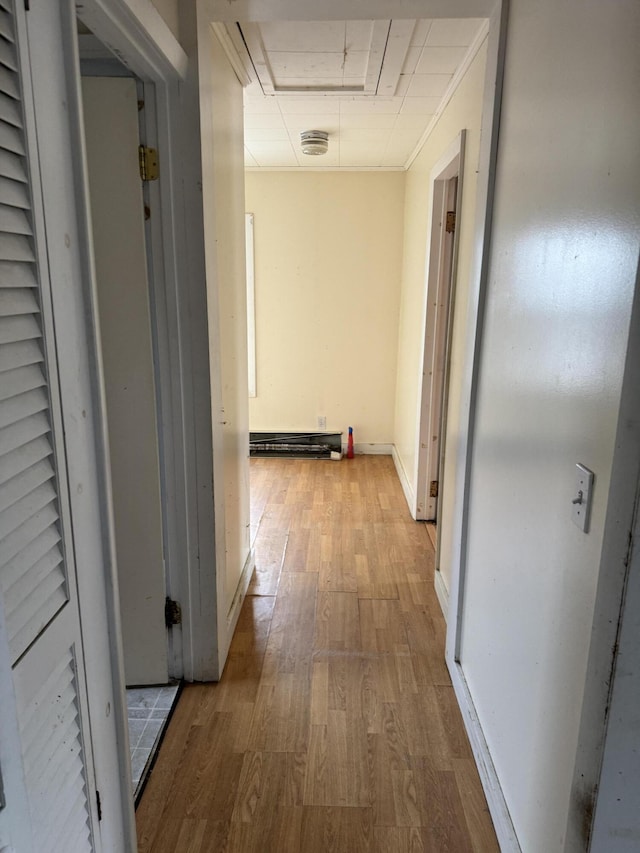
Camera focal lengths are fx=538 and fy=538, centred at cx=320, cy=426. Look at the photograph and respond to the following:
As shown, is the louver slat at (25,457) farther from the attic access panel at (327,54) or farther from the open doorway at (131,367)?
the attic access panel at (327,54)

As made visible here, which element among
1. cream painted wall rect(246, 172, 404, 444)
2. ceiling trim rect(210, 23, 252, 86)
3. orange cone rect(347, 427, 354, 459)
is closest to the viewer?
ceiling trim rect(210, 23, 252, 86)

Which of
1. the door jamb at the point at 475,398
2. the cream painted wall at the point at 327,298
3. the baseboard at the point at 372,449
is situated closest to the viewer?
the door jamb at the point at 475,398

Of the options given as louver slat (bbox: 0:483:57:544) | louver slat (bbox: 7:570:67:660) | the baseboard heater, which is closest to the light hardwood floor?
louver slat (bbox: 7:570:67:660)

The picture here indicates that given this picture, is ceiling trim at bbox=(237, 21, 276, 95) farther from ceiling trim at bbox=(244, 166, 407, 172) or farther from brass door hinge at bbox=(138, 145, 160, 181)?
ceiling trim at bbox=(244, 166, 407, 172)

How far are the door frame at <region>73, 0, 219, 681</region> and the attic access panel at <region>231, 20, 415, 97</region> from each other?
2.12 feet

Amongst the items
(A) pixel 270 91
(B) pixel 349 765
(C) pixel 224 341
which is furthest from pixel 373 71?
(B) pixel 349 765

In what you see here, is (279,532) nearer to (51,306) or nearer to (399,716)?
(399,716)

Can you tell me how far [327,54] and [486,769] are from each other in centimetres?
266

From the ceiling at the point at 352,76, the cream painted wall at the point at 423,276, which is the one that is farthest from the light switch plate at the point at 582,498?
the ceiling at the point at 352,76

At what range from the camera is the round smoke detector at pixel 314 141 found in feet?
10.9

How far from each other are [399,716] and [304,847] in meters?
0.57

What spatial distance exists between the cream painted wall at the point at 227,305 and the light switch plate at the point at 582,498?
1.22 m

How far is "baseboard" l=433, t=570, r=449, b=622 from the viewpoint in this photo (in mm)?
2455

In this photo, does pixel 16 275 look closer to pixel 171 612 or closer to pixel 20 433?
pixel 20 433
